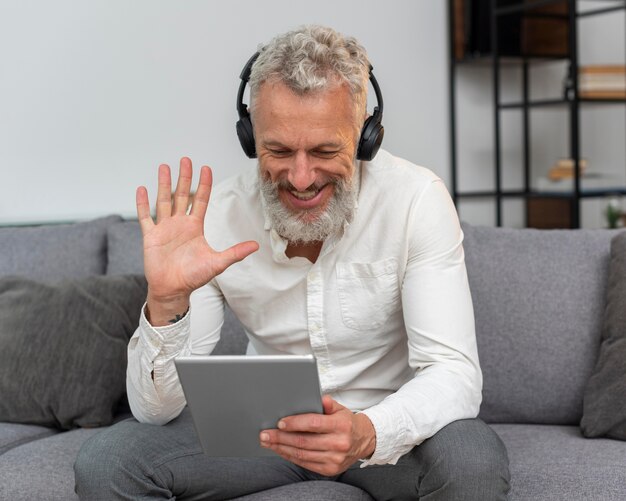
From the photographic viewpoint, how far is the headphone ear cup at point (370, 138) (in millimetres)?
1529

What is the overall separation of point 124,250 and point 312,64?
2.97ft

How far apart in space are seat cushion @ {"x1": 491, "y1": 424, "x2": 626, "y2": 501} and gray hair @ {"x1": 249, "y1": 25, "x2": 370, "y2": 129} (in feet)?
2.17

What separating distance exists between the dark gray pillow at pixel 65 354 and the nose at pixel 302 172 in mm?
691

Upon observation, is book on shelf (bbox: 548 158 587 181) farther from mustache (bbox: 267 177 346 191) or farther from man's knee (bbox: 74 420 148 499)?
man's knee (bbox: 74 420 148 499)

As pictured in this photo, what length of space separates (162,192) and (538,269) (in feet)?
2.74

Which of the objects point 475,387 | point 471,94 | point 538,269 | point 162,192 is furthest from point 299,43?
point 471,94

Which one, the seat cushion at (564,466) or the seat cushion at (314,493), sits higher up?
the seat cushion at (314,493)

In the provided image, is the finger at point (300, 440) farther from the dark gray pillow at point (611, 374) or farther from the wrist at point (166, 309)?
the dark gray pillow at point (611, 374)

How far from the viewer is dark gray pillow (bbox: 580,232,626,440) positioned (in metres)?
1.75

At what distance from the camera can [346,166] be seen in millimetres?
1519

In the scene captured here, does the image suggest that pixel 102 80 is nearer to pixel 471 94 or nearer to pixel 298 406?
pixel 471 94

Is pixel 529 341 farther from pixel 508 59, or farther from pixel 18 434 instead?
pixel 508 59

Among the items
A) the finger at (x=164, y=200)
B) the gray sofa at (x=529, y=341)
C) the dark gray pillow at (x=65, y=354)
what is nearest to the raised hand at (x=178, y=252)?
the finger at (x=164, y=200)

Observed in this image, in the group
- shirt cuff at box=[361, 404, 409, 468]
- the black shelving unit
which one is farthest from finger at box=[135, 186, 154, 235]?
the black shelving unit
